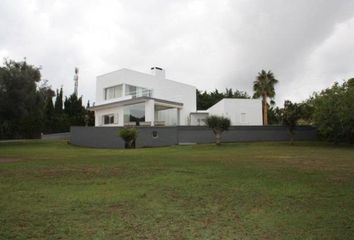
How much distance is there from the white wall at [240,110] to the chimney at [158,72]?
8419 millimetres

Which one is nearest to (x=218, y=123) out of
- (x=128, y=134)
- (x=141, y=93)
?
(x=128, y=134)

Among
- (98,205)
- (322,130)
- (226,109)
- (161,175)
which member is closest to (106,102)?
(226,109)

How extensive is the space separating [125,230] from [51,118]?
57479 millimetres

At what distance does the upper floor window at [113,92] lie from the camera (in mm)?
46694

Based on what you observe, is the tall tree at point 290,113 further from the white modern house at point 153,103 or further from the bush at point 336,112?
the white modern house at point 153,103

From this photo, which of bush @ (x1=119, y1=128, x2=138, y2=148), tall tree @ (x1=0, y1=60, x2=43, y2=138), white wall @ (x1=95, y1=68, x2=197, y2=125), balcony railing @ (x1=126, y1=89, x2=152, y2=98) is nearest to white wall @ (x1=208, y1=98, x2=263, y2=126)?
white wall @ (x1=95, y1=68, x2=197, y2=125)

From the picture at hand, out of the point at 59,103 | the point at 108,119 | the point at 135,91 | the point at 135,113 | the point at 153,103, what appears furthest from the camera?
the point at 59,103

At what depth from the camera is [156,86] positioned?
47.1 meters

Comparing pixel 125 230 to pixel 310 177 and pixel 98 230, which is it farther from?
pixel 310 177

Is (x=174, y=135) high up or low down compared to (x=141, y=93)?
down

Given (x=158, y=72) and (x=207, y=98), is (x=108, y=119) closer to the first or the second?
(x=158, y=72)

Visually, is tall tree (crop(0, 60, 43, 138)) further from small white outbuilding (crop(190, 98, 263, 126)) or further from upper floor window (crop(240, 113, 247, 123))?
upper floor window (crop(240, 113, 247, 123))

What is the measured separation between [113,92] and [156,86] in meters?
5.74

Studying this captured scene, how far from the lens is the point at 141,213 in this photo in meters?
7.97
